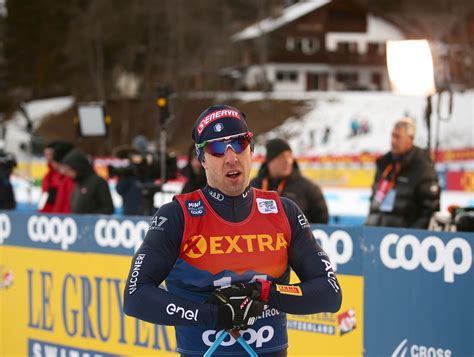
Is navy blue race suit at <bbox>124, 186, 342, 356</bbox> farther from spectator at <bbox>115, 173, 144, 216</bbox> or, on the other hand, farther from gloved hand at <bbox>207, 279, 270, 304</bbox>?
spectator at <bbox>115, 173, 144, 216</bbox>

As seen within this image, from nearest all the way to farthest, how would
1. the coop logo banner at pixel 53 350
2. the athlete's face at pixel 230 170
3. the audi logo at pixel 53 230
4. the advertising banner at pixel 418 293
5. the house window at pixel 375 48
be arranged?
the athlete's face at pixel 230 170
the advertising banner at pixel 418 293
the coop logo banner at pixel 53 350
the audi logo at pixel 53 230
the house window at pixel 375 48

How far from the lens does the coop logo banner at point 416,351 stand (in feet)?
16.1

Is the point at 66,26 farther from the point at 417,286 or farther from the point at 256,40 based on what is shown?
the point at 417,286

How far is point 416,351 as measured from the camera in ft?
16.5

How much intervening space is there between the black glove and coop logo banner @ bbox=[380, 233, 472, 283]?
6.72 feet

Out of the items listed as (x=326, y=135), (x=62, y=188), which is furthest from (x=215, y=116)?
(x=326, y=135)

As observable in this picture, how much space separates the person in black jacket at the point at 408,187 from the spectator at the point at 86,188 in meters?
2.77

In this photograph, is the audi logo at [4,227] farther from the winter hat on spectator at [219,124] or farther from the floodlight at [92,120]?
the winter hat on spectator at [219,124]

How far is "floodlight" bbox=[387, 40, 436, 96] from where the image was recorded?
27.8 feet

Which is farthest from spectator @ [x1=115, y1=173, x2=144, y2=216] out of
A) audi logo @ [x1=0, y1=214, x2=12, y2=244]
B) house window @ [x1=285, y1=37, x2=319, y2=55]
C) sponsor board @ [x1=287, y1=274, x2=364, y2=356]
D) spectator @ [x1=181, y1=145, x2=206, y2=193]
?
house window @ [x1=285, y1=37, x2=319, y2=55]

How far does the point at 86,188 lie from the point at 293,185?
2559mm

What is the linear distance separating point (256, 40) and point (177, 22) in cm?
847

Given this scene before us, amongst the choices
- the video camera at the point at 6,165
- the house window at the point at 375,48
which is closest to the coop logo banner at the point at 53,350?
the video camera at the point at 6,165

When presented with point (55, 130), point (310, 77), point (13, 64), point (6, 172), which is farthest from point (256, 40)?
point (6, 172)
